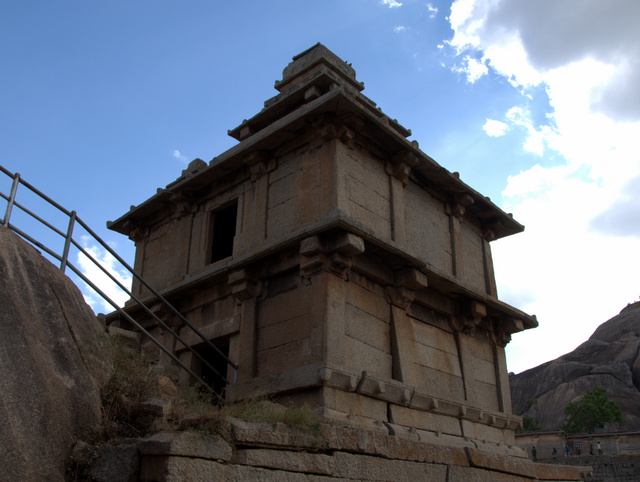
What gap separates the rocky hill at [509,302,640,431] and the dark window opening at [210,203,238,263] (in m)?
36.1

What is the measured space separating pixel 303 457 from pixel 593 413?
129 ft

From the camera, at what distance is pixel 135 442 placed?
4.42 metres

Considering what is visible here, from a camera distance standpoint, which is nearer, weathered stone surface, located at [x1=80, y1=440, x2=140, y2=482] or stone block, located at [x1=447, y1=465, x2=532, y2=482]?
weathered stone surface, located at [x1=80, y1=440, x2=140, y2=482]

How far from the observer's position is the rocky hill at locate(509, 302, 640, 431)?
43.1m

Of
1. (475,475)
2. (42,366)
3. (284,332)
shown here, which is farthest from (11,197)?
(475,475)

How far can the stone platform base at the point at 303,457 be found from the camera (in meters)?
4.29

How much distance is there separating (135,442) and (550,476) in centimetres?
631

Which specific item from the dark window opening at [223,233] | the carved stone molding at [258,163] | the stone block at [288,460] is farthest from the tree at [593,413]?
the stone block at [288,460]

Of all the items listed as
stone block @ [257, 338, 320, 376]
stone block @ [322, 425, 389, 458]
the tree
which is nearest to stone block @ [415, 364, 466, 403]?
stone block @ [257, 338, 320, 376]

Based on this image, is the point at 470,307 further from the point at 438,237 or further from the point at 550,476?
the point at 550,476

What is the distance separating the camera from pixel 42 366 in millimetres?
4508

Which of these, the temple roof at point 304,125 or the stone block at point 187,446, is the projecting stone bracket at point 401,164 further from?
the stone block at point 187,446

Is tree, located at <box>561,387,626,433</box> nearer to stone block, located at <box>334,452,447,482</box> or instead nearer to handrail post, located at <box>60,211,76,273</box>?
stone block, located at <box>334,452,447,482</box>

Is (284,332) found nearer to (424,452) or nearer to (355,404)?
(355,404)
